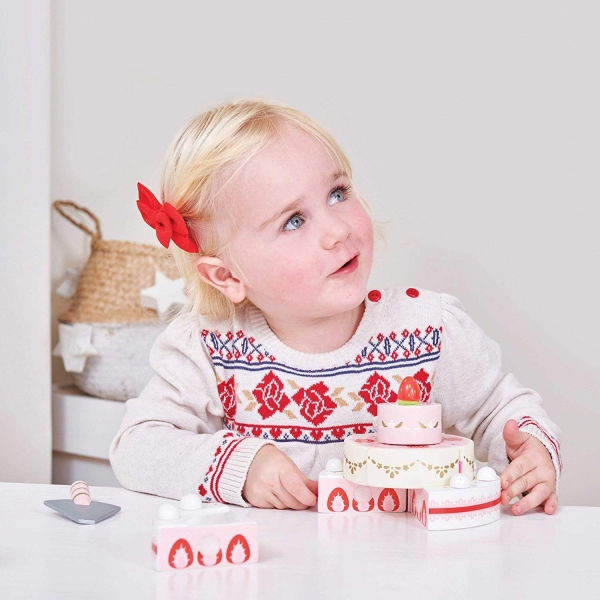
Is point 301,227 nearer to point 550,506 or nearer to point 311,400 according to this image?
point 311,400

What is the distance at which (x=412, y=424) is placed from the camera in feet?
2.78

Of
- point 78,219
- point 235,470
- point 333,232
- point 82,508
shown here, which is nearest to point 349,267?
point 333,232

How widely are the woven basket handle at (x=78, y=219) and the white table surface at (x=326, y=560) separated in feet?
3.44

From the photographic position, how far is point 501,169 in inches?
59.3

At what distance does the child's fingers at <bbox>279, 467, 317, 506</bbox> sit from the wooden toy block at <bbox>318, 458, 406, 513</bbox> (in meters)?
0.02

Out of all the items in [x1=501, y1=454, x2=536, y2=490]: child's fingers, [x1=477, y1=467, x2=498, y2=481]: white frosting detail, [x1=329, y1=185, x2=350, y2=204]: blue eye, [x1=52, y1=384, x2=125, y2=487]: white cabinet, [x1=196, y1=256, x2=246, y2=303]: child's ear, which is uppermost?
[x1=329, y1=185, x2=350, y2=204]: blue eye

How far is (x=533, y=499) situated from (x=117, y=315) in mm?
1106

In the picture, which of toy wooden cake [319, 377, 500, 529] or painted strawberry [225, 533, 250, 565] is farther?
toy wooden cake [319, 377, 500, 529]

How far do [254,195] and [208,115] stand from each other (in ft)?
0.47

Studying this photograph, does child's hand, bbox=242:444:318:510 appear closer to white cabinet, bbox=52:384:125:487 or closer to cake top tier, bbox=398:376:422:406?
cake top tier, bbox=398:376:422:406

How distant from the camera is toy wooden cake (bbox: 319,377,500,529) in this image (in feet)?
2.69

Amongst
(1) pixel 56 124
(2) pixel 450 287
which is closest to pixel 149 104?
(1) pixel 56 124

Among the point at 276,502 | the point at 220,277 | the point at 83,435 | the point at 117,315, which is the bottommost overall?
the point at 83,435

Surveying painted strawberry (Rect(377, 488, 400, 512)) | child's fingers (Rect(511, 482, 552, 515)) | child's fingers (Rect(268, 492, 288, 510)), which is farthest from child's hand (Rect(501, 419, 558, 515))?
child's fingers (Rect(268, 492, 288, 510))
